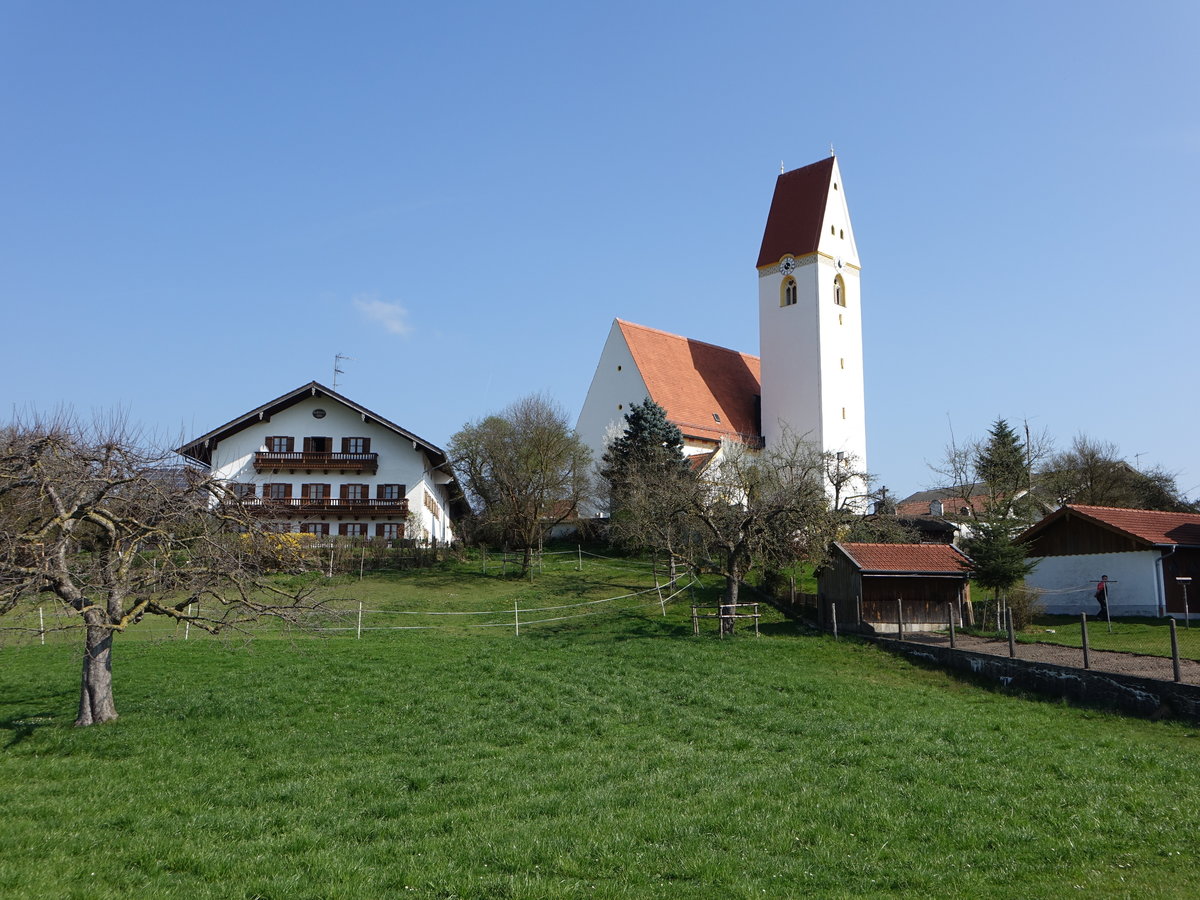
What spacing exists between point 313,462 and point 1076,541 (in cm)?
3159

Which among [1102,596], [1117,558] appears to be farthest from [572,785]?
[1117,558]

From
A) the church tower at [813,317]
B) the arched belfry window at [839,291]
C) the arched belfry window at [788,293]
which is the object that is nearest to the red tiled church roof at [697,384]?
the church tower at [813,317]

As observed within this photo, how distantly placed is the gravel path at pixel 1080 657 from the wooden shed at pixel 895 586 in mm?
1422

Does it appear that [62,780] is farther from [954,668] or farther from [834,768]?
[954,668]

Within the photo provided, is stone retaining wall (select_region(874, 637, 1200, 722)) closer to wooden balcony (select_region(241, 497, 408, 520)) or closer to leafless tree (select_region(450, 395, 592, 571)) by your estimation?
leafless tree (select_region(450, 395, 592, 571))

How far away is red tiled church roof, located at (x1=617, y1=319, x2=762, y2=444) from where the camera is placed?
57.4m

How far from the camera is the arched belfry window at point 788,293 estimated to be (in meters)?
60.0

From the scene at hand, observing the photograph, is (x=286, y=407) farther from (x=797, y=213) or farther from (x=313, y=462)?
(x=797, y=213)

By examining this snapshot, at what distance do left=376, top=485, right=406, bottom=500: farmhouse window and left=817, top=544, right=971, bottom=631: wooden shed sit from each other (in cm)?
2347

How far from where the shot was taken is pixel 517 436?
4603 cm

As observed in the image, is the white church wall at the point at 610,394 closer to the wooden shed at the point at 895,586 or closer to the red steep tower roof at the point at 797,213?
the red steep tower roof at the point at 797,213

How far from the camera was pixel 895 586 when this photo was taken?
2575cm

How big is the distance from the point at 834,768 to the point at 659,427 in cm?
3584

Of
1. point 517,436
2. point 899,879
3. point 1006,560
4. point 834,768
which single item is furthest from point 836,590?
point 517,436
